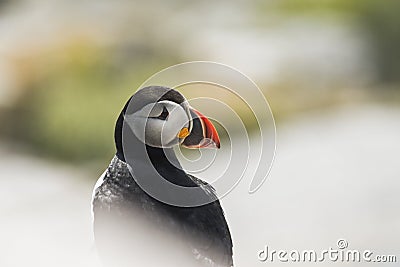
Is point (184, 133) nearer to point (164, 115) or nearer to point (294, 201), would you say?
point (164, 115)

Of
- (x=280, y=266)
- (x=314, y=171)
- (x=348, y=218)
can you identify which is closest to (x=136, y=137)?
(x=280, y=266)

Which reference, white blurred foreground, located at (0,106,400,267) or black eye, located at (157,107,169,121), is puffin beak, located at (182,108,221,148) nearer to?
black eye, located at (157,107,169,121)

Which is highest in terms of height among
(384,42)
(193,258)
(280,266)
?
(384,42)

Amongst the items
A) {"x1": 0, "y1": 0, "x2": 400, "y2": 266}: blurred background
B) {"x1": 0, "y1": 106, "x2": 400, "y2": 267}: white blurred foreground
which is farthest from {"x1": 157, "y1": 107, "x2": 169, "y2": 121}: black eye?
{"x1": 0, "y1": 106, "x2": 400, "y2": 267}: white blurred foreground

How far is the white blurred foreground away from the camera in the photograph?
5578mm

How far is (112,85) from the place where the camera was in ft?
32.7

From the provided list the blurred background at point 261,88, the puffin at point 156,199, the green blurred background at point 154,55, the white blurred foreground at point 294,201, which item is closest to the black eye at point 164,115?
the puffin at point 156,199

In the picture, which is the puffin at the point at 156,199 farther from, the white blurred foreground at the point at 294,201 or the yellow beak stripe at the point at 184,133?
the white blurred foreground at the point at 294,201

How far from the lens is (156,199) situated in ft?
10.5

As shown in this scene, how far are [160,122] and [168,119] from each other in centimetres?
5

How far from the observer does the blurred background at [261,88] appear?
5.98 meters

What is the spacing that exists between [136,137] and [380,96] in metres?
6.83

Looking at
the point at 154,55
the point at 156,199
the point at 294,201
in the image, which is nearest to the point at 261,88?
the point at 154,55

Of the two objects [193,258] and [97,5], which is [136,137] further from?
[97,5]
